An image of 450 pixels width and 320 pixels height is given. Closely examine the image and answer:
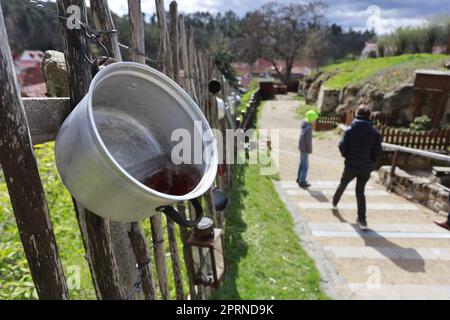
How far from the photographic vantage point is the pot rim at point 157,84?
0.86m

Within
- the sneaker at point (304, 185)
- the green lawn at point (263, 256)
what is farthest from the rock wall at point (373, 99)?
the green lawn at point (263, 256)

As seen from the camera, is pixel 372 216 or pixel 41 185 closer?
pixel 41 185

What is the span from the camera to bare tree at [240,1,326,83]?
3941 centimetres

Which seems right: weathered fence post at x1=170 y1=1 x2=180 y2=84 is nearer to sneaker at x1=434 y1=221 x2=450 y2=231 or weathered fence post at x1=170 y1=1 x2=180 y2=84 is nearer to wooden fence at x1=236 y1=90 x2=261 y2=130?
sneaker at x1=434 y1=221 x2=450 y2=231

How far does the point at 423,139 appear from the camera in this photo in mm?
8391

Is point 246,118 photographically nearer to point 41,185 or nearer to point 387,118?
point 387,118

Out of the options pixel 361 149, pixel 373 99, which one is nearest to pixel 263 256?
pixel 361 149

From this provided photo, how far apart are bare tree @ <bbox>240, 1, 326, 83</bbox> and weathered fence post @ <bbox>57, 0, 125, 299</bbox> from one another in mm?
40078

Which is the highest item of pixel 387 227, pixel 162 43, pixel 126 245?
pixel 162 43

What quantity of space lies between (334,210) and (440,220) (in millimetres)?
1620

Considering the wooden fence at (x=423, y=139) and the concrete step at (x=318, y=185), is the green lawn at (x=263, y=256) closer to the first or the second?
the concrete step at (x=318, y=185)

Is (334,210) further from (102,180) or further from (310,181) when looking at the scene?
(102,180)

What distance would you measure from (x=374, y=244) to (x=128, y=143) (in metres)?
4.00
